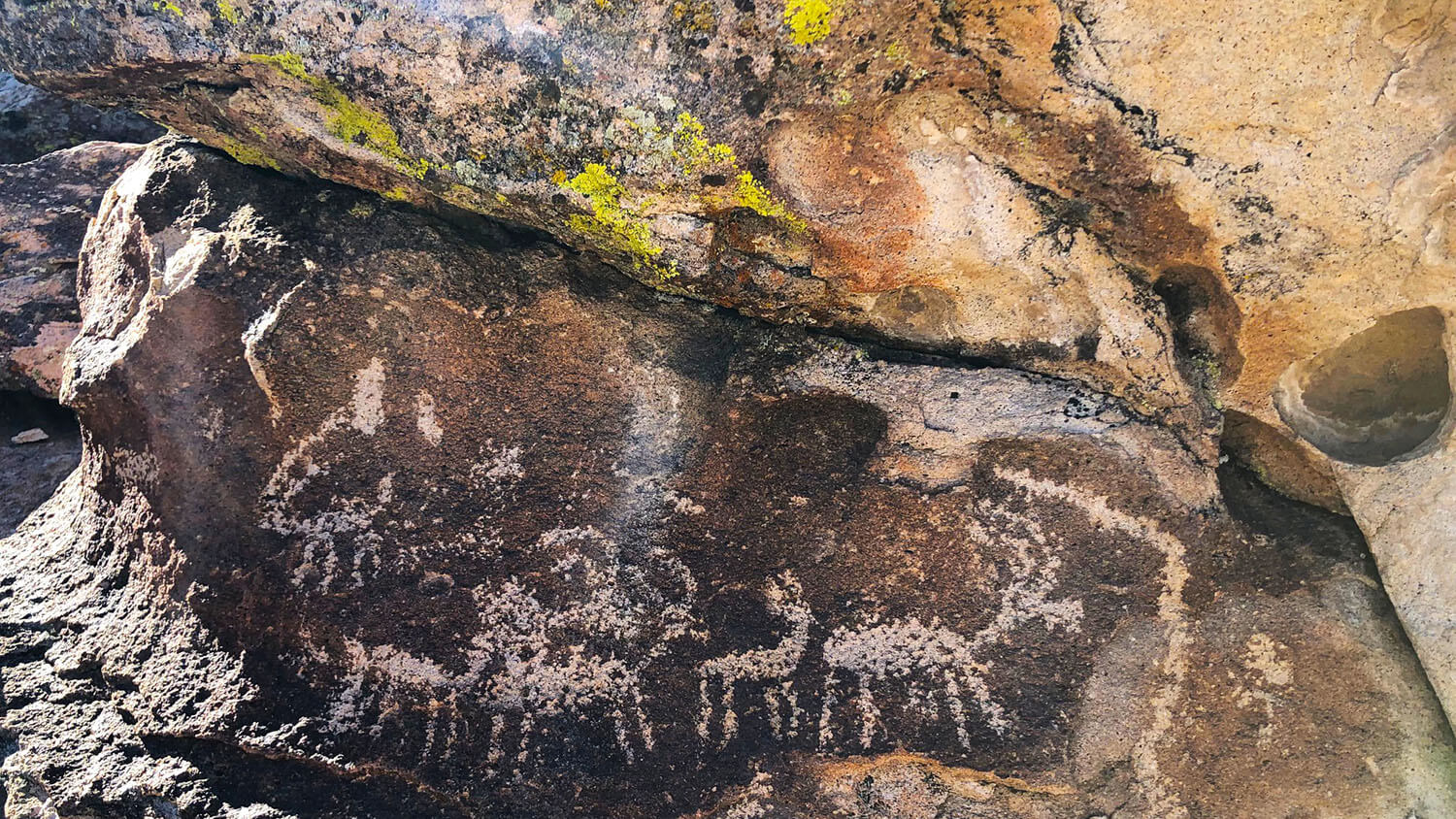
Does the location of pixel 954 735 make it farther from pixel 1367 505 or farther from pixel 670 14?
pixel 670 14

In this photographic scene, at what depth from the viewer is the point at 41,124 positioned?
2.54 m

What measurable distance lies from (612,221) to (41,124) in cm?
217

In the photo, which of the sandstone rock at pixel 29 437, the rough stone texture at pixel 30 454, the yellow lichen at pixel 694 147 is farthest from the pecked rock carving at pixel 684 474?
the sandstone rock at pixel 29 437

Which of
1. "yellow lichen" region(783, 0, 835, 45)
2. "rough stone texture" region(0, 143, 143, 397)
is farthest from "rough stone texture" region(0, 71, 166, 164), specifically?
"yellow lichen" region(783, 0, 835, 45)

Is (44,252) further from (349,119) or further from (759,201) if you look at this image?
(759,201)

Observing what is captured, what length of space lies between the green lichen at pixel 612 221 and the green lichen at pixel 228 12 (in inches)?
19.9

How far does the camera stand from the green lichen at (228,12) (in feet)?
4.24

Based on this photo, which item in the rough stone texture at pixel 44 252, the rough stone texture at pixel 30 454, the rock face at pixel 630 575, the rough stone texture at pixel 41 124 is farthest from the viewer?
the rough stone texture at pixel 41 124

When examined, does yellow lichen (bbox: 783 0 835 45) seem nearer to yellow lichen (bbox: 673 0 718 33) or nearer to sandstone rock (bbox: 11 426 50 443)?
yellow lichen (bbox: 673 0 718 33)

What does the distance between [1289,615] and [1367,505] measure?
212 millimetres

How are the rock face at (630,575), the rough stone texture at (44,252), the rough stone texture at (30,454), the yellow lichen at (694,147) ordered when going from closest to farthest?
1. the yellow lichen at (694,147)
2. the rock face at (630,575)
3. the rough stone texture at (30,454)
4. the rough stone texture at (44,252)

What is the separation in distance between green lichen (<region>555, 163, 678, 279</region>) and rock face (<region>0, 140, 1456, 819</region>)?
0.10m

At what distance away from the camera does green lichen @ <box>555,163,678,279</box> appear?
1.35 m

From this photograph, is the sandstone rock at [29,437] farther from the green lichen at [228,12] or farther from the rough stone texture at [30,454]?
the green lichen at [228,12]
